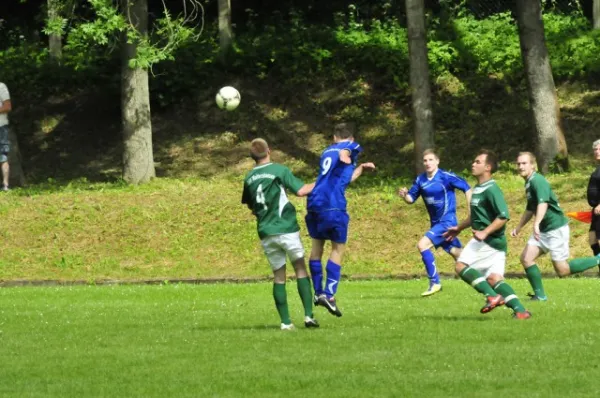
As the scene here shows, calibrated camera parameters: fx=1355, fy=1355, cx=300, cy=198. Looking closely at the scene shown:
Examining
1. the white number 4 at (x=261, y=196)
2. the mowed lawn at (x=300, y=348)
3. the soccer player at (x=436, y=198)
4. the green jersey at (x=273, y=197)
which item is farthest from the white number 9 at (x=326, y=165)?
the soccer player at (x=436, y=198)

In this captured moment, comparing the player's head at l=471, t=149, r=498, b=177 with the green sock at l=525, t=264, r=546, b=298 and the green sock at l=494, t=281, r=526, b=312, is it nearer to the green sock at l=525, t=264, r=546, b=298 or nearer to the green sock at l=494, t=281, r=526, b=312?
the green sock at l=494, t=281, r=526, b=312

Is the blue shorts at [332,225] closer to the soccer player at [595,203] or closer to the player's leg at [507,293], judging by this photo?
the player's leg at [507,293]

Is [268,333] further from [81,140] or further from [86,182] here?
[81,140]

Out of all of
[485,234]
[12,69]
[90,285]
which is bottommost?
[90,285]

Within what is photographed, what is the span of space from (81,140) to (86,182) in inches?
138

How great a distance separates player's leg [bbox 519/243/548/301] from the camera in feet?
54.3

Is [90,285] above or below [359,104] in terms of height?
below

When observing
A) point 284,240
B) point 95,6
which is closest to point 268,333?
point 284,240

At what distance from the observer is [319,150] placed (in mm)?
30891

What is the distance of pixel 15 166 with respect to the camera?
30.1 metres

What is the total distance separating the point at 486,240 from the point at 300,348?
132 inches

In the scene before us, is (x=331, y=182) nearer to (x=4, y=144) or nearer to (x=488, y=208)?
(x=488, y=208)

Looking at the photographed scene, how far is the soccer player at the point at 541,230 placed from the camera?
53.1 feet

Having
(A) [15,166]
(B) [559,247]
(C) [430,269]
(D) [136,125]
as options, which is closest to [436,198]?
(C) [430,269]
